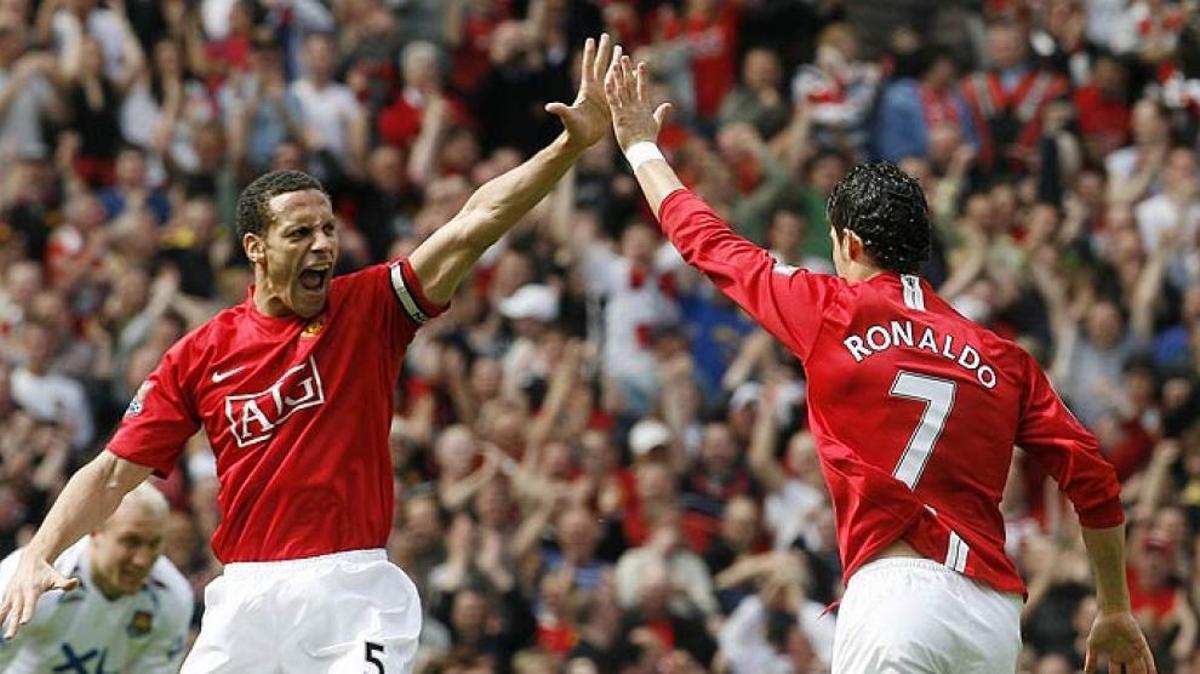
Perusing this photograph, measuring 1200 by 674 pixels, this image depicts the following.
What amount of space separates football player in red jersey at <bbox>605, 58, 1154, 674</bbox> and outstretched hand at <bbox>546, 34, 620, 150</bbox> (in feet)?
3.07

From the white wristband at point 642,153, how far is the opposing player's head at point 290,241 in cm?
113

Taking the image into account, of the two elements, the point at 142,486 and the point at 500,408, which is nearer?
the point at 142,486

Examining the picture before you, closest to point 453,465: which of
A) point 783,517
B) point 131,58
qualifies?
point 783,517

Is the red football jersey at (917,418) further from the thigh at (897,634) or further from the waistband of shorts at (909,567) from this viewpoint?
the thigh at (897,634)

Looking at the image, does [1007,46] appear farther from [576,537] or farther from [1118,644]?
[1118,644]

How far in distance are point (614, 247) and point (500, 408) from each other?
7.11 feet

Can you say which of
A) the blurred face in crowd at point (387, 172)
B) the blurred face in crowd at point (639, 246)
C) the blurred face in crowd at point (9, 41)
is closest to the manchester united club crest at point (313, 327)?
the blurred face in crowd at point (639, 246)

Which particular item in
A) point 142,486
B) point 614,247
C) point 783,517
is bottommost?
point 783,517

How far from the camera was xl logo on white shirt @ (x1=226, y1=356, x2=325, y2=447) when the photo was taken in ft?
32.5

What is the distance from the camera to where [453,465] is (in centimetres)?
1720

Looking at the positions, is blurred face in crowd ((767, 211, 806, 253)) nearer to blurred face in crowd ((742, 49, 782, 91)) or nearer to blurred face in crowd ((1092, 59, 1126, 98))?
blurred face in crowd ((742, 49, 782, 91))

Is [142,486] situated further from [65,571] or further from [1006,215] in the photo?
[1006,215]

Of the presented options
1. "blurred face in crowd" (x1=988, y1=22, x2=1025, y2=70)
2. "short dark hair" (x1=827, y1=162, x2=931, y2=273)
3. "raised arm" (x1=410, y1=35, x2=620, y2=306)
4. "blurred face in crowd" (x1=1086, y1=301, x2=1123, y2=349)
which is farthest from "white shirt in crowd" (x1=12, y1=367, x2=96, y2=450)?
"short dark hair" (x1=827, y1=162, x2=931, y2=273)

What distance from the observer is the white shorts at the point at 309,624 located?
9695mm
